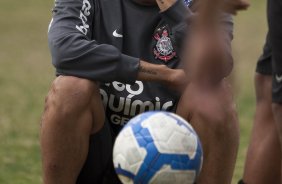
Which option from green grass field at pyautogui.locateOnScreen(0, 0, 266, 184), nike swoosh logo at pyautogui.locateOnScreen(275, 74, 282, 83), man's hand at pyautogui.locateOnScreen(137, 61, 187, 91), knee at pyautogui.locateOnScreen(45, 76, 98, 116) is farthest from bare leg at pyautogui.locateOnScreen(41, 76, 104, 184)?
nike swoosh logo at pyautogui.locateOnScreen(275, 74, 282, 83)

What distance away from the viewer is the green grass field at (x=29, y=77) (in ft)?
22.5

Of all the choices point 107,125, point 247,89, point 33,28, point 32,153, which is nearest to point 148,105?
point 107,125

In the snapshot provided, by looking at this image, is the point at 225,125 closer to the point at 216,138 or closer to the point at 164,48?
the point at 216,138

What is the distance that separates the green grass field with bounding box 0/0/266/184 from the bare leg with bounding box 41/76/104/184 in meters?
0.69

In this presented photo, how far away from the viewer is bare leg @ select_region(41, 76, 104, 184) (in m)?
4.68

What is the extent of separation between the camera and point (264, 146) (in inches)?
212

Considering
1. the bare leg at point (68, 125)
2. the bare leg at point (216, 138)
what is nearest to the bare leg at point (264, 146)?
the bare leg at point (216, 138)

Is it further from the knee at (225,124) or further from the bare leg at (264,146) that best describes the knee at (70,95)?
the bare leg at (264,146)

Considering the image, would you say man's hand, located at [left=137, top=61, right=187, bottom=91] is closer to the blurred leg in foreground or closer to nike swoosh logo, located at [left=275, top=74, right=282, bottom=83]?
nike swoosh logo, located at [left=275, top=74, right=282, bottom=83]

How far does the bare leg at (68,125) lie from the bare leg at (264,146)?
3.20 feet

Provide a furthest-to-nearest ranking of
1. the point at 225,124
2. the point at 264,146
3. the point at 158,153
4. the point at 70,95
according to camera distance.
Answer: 1. the point at 264,146
2. the point at 225,124
3. the point at 70,95
4. the point at 158,153

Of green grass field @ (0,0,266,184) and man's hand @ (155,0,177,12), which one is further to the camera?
green grass field @ (0,0,266,184)

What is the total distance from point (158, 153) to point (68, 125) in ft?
1.88

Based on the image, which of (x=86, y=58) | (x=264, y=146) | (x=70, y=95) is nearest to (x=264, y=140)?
(x=264, y=146)
